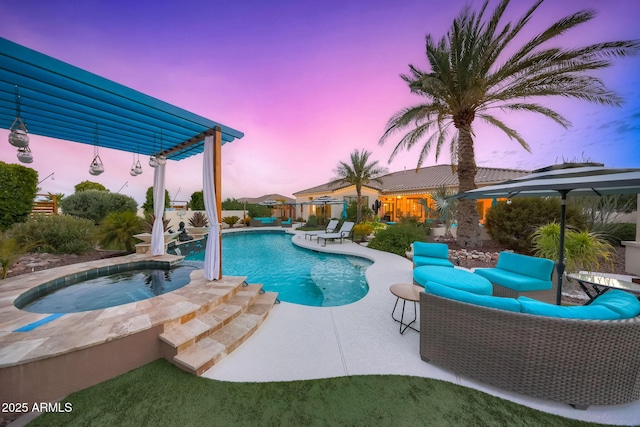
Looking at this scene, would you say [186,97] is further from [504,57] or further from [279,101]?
[504,57]

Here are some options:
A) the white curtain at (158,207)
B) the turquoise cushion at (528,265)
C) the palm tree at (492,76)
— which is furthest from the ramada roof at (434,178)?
the white curtain at (158,207)

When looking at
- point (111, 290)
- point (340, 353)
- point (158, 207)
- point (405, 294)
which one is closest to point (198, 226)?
point (158, 207)

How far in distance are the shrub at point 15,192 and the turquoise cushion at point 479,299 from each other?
12346 mm

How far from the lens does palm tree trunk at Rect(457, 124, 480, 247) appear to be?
26.7 feet

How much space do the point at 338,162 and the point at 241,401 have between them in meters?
17.1

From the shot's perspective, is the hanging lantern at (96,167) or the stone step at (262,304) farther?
the hanging lantern at (96,167)

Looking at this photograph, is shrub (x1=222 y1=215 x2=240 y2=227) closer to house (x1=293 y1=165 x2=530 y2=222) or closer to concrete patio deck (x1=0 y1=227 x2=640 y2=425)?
house (x1=293 y1=165 x2=530 y2=222)

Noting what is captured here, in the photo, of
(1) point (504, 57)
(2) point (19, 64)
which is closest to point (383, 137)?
(1) point (504, 57)

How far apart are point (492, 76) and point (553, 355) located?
8513mm

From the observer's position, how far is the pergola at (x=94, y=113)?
9.39 ft

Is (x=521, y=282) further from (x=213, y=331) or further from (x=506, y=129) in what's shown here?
(x=506, y=129)

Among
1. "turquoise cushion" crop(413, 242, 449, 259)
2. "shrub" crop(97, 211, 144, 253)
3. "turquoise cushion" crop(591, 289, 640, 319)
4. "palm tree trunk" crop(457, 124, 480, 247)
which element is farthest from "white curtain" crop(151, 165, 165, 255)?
"palm tree trunk" crop(457, 124, 480, 247)

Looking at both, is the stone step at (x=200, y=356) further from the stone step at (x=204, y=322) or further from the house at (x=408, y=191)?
the house at (x=408, y=191)

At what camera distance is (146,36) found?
659 centimetres
